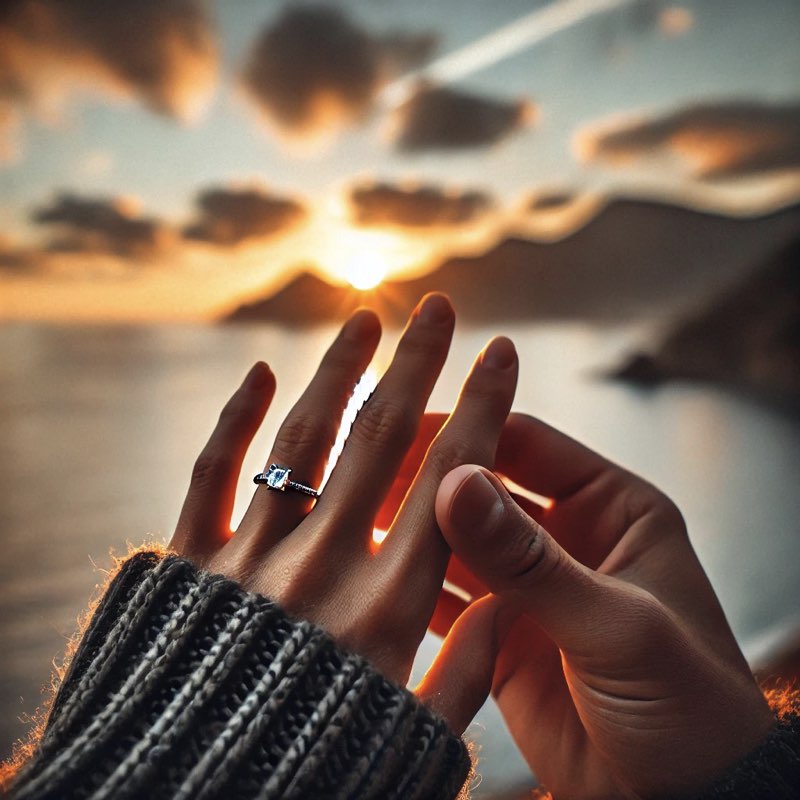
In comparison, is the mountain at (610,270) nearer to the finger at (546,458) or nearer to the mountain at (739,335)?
the mountain at (739,335)

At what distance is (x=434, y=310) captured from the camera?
749 mm

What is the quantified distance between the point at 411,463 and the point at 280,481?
0.60 ft

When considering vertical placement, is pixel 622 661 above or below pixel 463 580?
below

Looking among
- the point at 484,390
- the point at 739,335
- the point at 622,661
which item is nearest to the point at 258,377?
the point at 484,390

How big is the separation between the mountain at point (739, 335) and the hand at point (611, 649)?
0.40 meters

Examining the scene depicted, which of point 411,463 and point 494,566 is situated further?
point 411,463

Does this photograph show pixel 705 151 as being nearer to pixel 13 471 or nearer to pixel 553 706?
pixel 553 706

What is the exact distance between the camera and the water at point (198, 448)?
0.85 m

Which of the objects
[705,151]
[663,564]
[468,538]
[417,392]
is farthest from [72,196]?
[705,151]

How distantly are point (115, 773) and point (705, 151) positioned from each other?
1.13m

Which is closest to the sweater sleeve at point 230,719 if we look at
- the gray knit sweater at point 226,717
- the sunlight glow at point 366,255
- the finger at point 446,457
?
the gray knit sweater at point 226,717

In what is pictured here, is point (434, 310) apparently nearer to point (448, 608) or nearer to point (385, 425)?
point (385, 425)

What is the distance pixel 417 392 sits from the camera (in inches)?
28.8

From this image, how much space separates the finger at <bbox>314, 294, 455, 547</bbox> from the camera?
67cm
